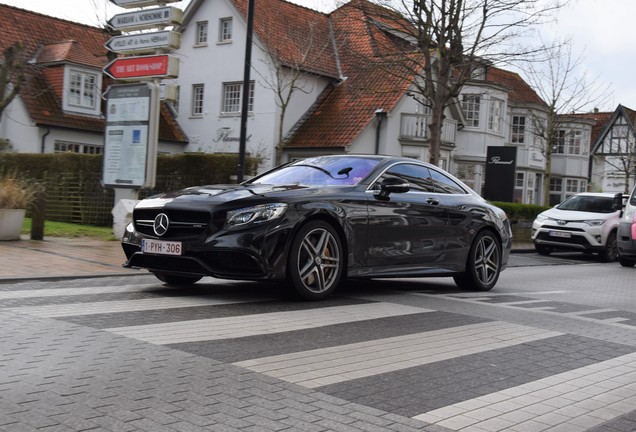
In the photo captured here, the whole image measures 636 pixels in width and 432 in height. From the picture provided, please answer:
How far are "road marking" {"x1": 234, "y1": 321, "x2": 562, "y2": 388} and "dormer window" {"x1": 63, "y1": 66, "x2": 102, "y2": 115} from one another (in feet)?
89.8

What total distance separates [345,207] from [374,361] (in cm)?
296

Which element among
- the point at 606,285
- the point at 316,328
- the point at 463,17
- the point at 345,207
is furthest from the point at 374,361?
the point at 463,17

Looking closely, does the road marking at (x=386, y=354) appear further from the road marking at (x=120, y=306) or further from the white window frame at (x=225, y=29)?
the white window frame at (x=225, y=29)

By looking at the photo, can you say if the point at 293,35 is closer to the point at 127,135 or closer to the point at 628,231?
the point at 127,135

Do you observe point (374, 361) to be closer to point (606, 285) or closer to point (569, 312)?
point (569, 312)

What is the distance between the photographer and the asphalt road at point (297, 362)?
397cm

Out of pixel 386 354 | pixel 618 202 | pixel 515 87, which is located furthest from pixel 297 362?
pixel 515 87

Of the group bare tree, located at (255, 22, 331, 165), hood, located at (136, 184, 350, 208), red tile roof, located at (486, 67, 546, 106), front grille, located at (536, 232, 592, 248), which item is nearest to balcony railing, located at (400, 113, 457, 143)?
bare tree, located at (255, 22, 331, 165)

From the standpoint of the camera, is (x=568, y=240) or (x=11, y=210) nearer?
(x=11, y=210)

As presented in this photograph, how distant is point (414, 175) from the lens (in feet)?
30.6

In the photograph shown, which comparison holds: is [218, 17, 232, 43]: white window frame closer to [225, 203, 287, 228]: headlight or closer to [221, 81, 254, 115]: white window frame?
[221, 81, 254, 115]: white window frame

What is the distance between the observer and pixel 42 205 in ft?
44.2

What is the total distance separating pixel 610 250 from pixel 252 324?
1621cm

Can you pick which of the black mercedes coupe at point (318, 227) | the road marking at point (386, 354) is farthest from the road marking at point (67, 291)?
the road marking at point (386, 354)
